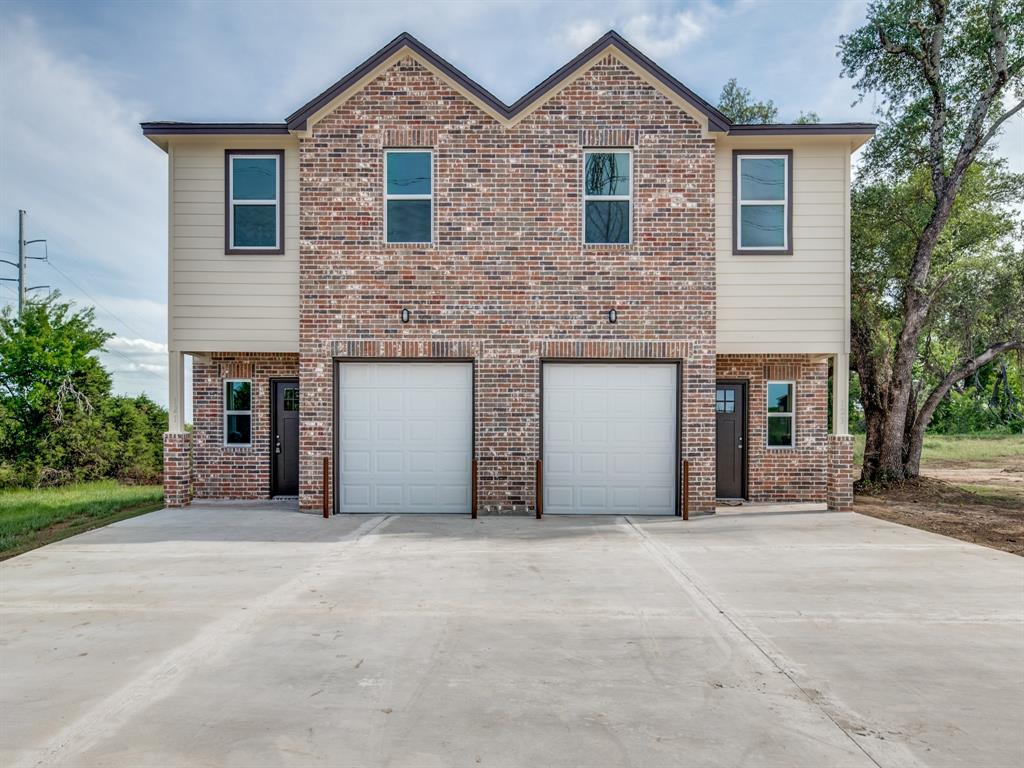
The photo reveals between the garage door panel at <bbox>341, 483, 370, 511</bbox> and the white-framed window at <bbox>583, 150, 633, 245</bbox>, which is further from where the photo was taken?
the garage door panel at <bbox>341, 483, 370, 511</bbox>

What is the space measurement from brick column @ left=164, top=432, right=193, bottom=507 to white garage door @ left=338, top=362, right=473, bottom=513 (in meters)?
2.74

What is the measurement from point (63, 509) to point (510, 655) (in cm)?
1043

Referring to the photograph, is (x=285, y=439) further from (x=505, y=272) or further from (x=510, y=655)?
(x=510, y=655)

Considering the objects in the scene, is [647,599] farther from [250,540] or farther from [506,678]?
[250,540]

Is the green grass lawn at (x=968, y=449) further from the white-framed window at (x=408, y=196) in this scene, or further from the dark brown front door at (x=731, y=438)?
the white-framed window at (x=408, y=196)

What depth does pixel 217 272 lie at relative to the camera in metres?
11.3

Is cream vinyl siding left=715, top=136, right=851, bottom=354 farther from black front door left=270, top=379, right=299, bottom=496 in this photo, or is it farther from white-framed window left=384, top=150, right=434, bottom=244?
black front door left=270, top=379, right=299, bottom=496

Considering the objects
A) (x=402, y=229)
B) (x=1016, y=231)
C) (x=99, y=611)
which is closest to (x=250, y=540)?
(x=99, y=611)

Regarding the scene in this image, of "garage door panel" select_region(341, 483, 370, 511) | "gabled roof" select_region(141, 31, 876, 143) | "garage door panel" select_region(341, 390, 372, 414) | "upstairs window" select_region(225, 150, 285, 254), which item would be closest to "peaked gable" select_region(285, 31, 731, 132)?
"gabled roof" select_region(141, 31, 876, 143)

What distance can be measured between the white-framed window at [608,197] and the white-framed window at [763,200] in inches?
75.3

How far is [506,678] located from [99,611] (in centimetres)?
391

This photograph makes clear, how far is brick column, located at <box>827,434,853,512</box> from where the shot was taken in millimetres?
11367

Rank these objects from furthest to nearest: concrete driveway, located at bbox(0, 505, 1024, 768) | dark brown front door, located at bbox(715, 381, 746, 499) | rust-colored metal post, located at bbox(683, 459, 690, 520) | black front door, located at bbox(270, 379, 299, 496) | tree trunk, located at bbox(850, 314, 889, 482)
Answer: tree trunk, located at bbox(850, 314, 889, 482) < dark brown front door, located at bbox(715, 381, 746, 499) < black front door, located at bbox(270, 379, 299, 496) < rust-colored metal post, located at bbox(683, 459, 690, 520) < concrete driveway, located at bbox(0, 505, 1024, 768)

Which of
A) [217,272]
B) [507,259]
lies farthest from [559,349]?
[217,272]
